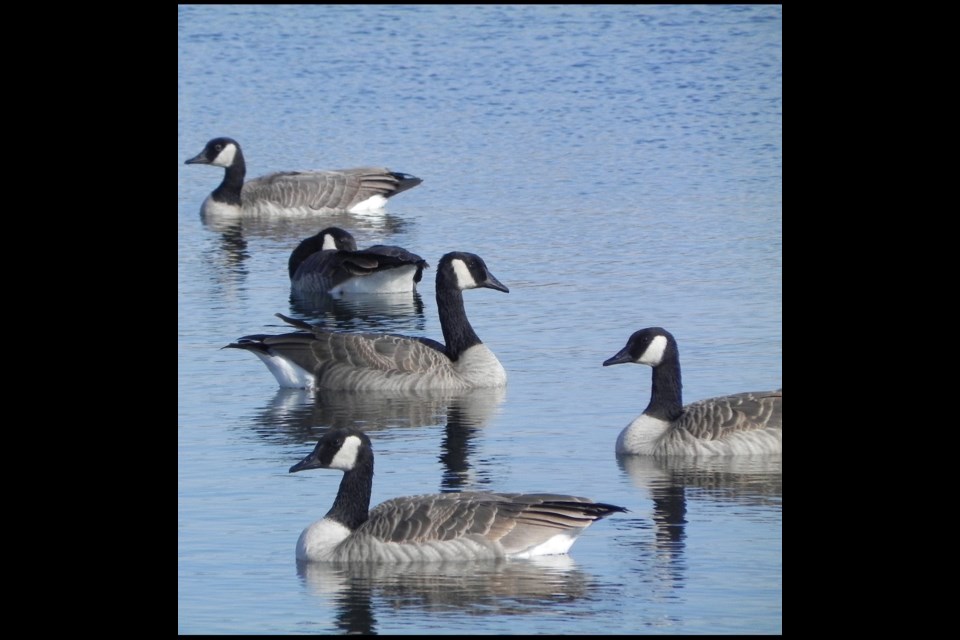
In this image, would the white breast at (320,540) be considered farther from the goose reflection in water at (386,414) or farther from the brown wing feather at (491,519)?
the goose reflection in water at (386,414)

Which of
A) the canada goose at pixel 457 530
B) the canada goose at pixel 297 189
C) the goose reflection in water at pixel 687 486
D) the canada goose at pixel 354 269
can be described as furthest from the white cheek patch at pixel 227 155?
the canada goose at pixel 457 530

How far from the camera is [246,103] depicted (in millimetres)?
34938

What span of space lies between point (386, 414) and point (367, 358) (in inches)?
42.2

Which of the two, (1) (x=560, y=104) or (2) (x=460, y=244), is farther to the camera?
(1) (x=560, y=104)

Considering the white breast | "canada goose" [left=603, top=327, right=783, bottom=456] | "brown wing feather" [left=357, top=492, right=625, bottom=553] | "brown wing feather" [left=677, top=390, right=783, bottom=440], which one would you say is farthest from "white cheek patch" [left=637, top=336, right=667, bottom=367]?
the white breast

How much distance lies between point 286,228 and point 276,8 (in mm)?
19770

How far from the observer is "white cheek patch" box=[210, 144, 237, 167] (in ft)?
86.8

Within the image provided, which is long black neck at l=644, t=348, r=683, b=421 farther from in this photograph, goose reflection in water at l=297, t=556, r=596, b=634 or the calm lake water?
goose reflection in water at l=297, t=556, r=596, b=634

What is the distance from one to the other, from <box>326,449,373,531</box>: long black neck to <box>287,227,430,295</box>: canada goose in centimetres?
874

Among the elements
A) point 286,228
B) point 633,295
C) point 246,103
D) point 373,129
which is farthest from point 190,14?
point 633,295

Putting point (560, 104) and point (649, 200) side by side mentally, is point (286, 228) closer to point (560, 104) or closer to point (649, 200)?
point (649, 200)

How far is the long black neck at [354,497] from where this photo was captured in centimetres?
1120

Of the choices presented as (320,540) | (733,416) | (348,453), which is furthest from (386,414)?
(320,540)

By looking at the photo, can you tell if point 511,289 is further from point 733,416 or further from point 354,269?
point 733,416
